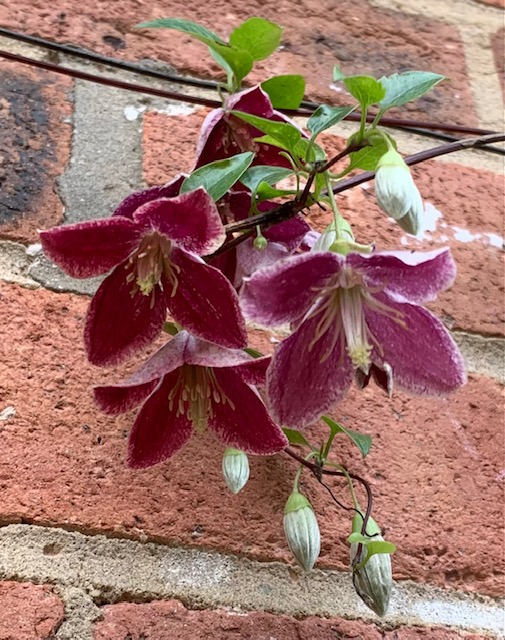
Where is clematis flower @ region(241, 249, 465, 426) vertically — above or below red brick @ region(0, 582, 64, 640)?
above

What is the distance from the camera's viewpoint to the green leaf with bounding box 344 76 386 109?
0.36 meters

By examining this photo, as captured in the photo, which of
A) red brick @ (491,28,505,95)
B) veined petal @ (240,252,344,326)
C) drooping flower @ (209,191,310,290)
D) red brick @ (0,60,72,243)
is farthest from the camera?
red brick @ (491,28,505,95)

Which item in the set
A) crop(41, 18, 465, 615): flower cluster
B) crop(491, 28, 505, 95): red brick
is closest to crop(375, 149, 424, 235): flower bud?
crop(41, 18, 465, 615): flower cluster

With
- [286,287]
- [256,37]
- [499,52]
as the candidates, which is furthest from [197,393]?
[499,52]

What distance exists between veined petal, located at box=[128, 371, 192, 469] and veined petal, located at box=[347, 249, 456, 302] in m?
0.12

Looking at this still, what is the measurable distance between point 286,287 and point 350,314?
0.05 metres

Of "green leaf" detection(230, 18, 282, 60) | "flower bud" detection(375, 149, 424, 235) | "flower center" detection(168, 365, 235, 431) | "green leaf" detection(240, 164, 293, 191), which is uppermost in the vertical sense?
"green leaf" detection(230, 18, 282, 60)

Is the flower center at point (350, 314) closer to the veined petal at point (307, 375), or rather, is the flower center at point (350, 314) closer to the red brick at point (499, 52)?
the veined petal at point (307, 375)

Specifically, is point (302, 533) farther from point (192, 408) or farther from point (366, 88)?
point (366, 88)

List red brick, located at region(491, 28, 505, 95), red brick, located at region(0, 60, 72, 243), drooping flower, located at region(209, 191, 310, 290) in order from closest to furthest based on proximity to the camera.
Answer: drooping flower, located at region(209, 191, 310, 290), red brick, located at region(0, 60, 72, 243), red brick, located at region(491, 28, 505, 95)

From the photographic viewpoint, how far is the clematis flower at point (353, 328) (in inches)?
13.6

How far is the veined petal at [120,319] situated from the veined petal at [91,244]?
0.05 ft

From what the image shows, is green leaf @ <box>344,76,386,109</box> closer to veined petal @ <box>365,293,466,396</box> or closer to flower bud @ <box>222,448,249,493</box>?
veined petal @ <box>365,293,466,396</box>

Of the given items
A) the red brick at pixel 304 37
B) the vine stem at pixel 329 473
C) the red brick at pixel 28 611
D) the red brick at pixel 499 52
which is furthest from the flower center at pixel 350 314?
the red brick at pixel 499 52
